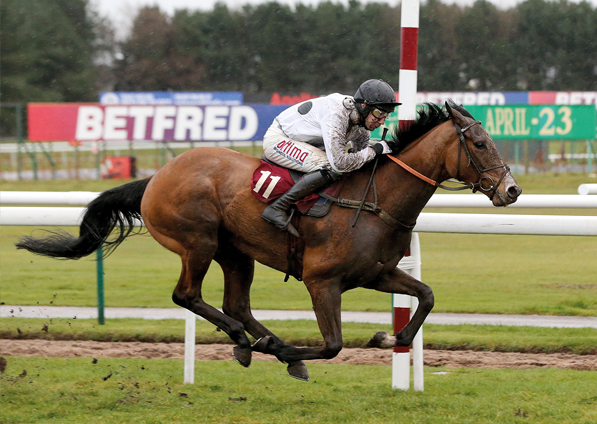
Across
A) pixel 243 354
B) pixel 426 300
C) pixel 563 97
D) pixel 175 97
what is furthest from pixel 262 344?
pixel 175 97

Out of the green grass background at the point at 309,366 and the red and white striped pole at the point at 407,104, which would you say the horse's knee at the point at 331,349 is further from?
the red and white striped pole at the point at 407,104

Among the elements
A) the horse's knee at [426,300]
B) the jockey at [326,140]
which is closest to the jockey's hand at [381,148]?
the jockey at [326,140]

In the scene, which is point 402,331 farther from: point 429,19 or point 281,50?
point 281,50

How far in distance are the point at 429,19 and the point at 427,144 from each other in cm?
3725

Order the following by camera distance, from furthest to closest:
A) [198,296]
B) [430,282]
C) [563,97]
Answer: [563,97]
[430,282]
[198,296]

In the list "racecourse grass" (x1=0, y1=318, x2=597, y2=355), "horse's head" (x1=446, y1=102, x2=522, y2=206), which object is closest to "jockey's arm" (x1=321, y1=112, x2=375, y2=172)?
"horse's head" (x1=446, y1=102, x2=522, y2=206)

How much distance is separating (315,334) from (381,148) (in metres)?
1.97

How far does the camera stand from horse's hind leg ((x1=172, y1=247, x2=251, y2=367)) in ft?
14.5

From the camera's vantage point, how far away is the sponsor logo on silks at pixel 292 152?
4230 millimetres

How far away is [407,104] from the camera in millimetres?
4344

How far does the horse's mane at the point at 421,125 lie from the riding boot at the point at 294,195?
38 centimetres

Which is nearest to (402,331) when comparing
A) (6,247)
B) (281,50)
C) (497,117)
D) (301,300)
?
(301,300)

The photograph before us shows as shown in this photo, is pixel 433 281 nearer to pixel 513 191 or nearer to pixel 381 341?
pixel 381 341

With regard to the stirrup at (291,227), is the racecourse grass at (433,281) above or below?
below
